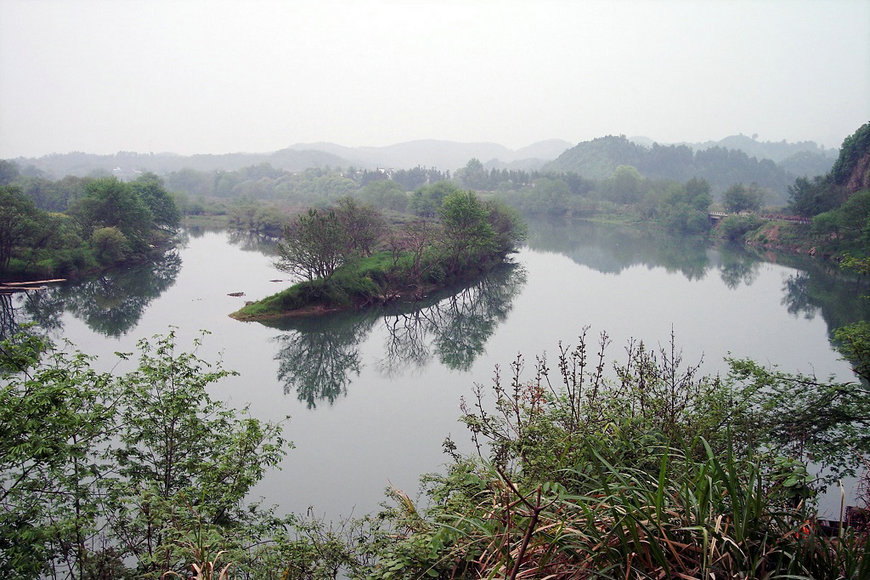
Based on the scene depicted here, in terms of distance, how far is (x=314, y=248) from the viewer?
21.4 meters

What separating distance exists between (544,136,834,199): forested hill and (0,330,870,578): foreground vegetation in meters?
95.2

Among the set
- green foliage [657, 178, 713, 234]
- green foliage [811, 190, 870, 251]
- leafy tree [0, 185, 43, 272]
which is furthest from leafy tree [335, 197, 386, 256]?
green foliage [657, 178, 713, 234]

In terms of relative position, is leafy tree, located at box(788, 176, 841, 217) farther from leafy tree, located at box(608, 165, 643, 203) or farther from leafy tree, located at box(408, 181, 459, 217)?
leafy tree, located at box(608, 165, 643, 203)

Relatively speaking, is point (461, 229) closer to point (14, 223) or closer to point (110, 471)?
point (14, 223)

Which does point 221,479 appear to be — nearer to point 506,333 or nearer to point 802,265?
point 506,333

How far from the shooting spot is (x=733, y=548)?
2.21m

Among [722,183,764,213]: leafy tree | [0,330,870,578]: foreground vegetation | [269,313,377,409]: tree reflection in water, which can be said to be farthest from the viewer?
[722,183,764,213]: leafy tree

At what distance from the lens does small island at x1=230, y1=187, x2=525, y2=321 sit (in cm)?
2139

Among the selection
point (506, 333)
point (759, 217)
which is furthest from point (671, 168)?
point (506, 333)

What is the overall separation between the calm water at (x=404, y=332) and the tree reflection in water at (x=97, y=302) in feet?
0.36

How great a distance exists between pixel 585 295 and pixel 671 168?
96.6 metres

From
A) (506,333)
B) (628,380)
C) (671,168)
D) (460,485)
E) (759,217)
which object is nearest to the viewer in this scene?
(460,485)

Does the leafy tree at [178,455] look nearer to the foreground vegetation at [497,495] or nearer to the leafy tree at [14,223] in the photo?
the foreground vegetation at [497,495]

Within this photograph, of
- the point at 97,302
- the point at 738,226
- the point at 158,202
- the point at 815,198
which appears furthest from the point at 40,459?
the point at 738,226
